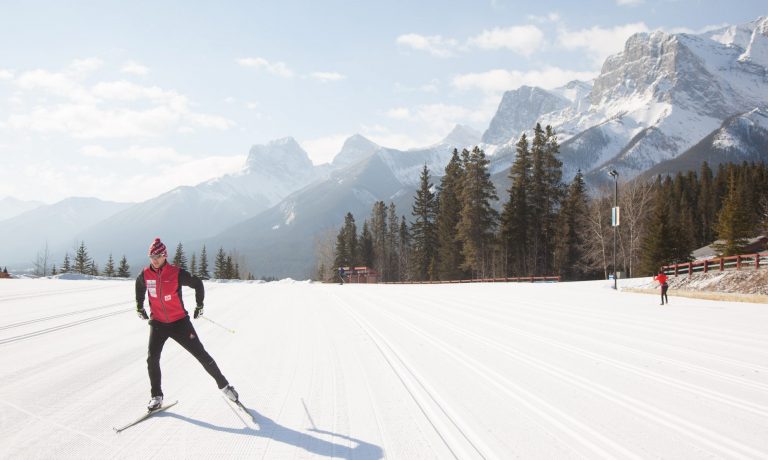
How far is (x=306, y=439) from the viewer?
481cm

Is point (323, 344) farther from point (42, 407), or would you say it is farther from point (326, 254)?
point (326, 254)

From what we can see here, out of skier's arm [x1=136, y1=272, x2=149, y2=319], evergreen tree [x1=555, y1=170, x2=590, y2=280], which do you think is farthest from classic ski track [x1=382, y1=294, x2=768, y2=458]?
evergreen tree [x1=555, y1=170, x2=590, y2=280]

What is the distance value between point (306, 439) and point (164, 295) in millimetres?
2477

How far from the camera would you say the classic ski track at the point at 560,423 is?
14.8 ft

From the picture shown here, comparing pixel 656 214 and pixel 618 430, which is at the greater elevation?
pixel 656 214

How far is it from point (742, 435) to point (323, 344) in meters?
7.12

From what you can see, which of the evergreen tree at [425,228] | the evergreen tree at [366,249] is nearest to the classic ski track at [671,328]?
the evergreen tree at [425,228]

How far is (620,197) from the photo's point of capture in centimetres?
5353

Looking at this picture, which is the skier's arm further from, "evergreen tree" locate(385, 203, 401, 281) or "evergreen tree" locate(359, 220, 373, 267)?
"evergreen tree" locate(359, 220, 373, 267)

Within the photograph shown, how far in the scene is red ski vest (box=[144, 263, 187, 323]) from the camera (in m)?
5.80

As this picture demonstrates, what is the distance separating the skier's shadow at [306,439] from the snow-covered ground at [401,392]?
0.8 inches

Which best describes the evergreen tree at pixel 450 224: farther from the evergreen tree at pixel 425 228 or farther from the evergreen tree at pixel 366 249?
the evergreen tree at pixel 366 249

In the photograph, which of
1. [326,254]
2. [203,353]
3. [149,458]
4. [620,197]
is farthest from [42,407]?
[326,254]

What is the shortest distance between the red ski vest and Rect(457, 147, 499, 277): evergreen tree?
46.5 meters
